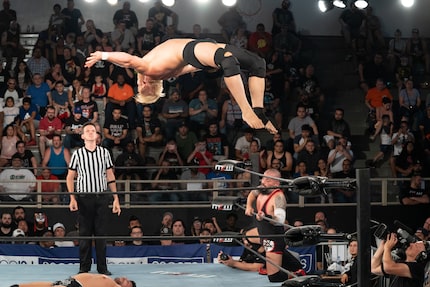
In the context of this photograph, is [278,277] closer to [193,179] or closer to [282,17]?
[193,179]

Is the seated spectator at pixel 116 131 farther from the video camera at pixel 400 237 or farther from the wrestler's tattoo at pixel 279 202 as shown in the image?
the video camera at pixel 400 237

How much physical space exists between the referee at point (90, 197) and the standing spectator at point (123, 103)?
2723mm

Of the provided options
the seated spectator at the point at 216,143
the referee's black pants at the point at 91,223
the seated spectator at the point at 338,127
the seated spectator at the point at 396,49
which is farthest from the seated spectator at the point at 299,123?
the referee's black pants at the point at 91,223

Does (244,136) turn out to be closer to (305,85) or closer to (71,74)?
(305,85)

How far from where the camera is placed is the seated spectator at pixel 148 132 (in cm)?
857

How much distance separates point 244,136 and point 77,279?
12.2 feet

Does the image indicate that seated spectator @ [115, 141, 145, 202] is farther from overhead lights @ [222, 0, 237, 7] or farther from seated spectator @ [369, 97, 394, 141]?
seated spectator @ [369, 97, 394, 141]

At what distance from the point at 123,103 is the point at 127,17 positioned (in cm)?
95

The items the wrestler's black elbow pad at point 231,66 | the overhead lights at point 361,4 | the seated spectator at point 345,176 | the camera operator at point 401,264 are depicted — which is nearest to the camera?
the camera operator at point 401,264

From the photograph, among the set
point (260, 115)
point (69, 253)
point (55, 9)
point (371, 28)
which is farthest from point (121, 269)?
point (371, 28)

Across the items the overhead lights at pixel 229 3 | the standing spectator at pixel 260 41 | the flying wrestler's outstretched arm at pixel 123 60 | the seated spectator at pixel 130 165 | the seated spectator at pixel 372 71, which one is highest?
the overhead lights at pixel 229 3

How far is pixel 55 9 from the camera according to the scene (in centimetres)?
923

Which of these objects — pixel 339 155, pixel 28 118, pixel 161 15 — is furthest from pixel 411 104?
pixel 28 118

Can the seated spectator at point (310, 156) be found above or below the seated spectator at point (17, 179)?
above
